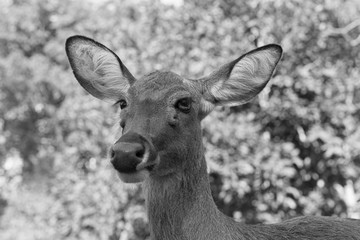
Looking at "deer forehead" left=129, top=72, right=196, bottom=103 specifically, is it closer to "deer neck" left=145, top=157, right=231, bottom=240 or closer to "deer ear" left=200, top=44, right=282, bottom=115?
"deer ear" left=200, top=44, right=282, bottom=115

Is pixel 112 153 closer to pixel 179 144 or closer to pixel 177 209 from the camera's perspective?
pixel 179 144

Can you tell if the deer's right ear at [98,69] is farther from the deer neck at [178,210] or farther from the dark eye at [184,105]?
the deer neck at [178,210]

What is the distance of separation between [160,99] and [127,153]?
0.57 m

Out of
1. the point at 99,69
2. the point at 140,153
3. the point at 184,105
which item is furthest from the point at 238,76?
the point at 140,153

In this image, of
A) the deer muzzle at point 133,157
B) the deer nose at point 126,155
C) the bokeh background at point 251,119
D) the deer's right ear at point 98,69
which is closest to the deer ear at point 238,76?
the deer's right ear at point 98,69

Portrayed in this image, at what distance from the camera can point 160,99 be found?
378cm

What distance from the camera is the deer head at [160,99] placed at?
3.46 m

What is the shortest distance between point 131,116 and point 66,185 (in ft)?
16.5

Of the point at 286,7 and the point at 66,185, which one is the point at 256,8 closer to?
the point at 286,7

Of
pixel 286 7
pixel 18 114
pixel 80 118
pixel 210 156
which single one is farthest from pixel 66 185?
pixel 18 114

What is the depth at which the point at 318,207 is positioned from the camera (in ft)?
25.3

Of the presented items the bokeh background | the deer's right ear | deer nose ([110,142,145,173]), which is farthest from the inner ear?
the bokeh background

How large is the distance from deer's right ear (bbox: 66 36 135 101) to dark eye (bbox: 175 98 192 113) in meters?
0.55

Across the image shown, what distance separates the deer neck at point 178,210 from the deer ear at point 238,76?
0.62 metres
